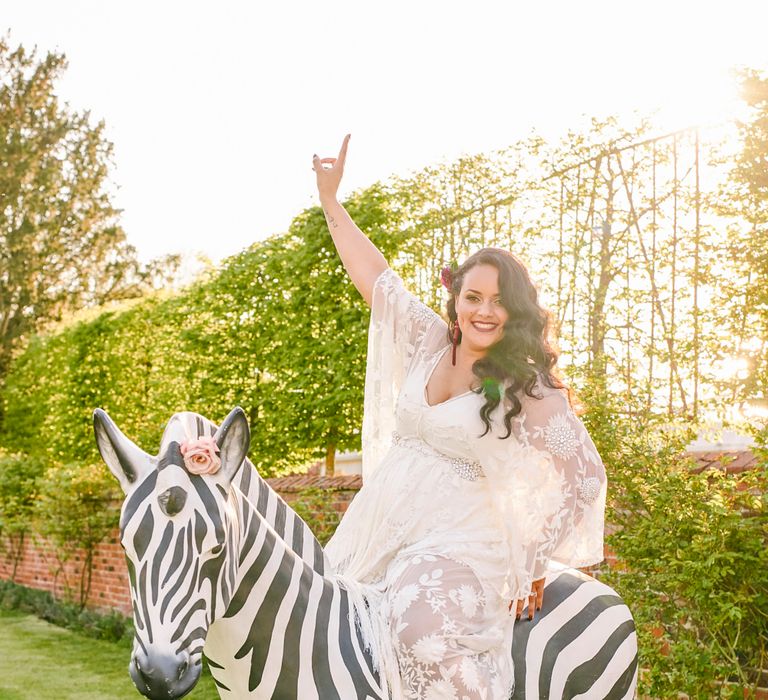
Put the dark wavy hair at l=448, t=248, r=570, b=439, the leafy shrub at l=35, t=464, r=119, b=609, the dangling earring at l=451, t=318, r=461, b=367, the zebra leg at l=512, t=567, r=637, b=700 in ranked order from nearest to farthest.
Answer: the zebra leg at l=512, t=567, r=637, b=700 < the dark wavy hair at l=448, t=248, r=570, b=439 < the dangling earring at l=451, t=318, r=461, b=367 < the leafy shrub at l=35, t=464, r=119, b=609

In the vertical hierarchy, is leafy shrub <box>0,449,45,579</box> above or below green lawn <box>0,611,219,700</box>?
above

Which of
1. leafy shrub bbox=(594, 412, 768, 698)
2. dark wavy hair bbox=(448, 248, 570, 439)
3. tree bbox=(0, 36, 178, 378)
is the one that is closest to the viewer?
dark wavy hair bbox=(448, 248, 570, 439)

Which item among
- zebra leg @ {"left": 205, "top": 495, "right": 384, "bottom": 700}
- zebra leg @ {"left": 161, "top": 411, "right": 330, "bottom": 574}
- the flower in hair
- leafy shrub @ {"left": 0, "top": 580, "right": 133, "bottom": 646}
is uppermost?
the flower in hair

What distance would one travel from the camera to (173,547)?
2289 millimetres

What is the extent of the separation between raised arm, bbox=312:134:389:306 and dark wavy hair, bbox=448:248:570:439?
464 millimetres

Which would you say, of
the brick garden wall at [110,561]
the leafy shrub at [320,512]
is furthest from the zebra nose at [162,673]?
the leafy shrub at [320,512]

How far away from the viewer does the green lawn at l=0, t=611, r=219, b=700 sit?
8.26 meters

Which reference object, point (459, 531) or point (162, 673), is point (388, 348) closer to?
point (459, 531)

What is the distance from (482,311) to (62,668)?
313 inches

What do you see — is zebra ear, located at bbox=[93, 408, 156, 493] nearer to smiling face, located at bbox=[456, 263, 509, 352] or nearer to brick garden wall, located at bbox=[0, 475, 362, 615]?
smiling face, located at bbox=[456, 263, 509, 352]

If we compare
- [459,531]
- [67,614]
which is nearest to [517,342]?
[459,531]

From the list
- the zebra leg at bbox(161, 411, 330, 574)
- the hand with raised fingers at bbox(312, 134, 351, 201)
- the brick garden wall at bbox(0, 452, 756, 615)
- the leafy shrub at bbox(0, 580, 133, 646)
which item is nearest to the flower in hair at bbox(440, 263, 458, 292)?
the hand with raised fingers at bbox(312, 134, 351, 201)

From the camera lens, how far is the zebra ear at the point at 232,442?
2.47 meters

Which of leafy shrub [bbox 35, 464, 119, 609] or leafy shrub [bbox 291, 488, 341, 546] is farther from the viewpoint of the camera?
leafy shrub [bbox 35, 464, 119, 609]
